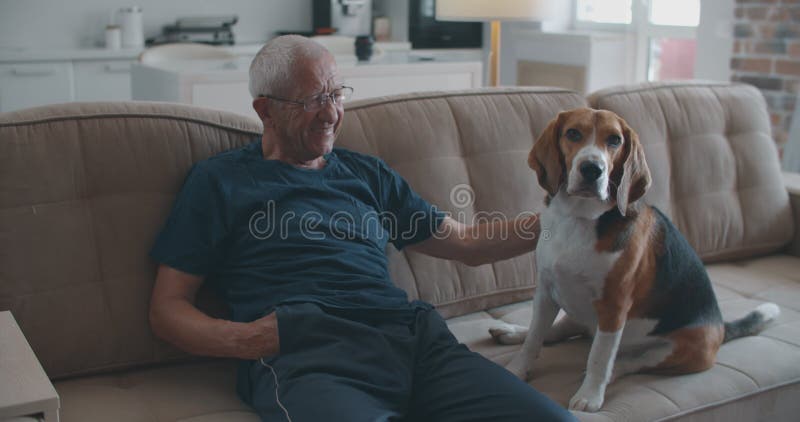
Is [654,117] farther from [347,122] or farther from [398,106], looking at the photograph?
[347,122]

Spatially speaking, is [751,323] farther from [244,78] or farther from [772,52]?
[244,78]

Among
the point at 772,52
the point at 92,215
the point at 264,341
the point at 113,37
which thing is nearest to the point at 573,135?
the point at 264,341

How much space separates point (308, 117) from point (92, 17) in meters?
4.58

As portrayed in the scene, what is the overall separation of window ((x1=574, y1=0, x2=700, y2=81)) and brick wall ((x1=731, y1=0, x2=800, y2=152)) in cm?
55

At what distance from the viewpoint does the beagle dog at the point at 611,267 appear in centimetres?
160

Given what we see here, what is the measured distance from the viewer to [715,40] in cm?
421

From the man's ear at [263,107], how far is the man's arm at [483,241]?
46cm

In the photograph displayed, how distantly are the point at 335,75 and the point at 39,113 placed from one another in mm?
629

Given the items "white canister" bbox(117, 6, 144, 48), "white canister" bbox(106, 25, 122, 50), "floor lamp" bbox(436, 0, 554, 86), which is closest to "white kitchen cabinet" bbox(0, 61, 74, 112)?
"white canister" bbox(106, 25, 122, 50)

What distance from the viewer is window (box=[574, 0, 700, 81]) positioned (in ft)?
15.8

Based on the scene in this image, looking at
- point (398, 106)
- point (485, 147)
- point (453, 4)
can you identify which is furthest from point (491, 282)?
point (453, 4)

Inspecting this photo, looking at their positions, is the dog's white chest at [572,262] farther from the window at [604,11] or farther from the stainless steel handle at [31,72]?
the stainless steel handle at [31,72]

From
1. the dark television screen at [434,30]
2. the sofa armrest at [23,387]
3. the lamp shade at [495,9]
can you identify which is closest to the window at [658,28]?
the dark television screen at [434,30]

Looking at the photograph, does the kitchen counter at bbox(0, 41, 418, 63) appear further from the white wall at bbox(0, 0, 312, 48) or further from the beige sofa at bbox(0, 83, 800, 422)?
the beige sofa at bbox(0, 83, 800, 422)
